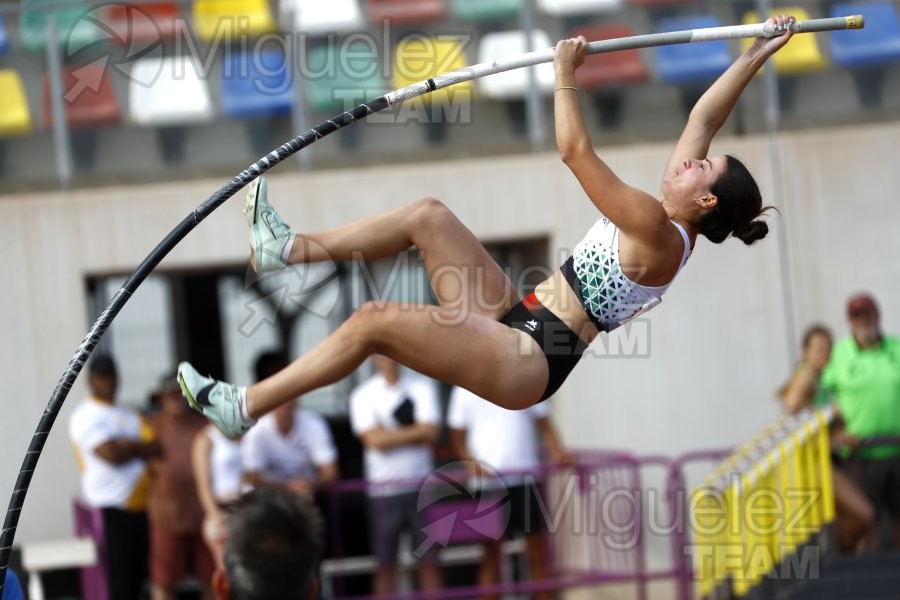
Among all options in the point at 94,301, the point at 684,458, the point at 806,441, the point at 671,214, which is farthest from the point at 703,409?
the point at 671,214

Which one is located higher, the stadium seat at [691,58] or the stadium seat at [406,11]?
the stadium seat at [406,11]

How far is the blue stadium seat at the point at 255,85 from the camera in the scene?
9.29m

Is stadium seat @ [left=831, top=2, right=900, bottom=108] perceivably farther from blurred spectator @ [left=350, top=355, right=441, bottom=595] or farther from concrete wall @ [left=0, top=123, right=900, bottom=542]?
blurred spectator @ [left=350, top=355, right=441, bottom=595]

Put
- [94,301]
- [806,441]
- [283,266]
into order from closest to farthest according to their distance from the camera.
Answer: [283,266]
[806,441]
[94,301]

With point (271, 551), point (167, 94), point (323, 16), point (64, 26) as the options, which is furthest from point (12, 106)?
point (271, 551)

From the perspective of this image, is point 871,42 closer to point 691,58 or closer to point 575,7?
point 691,58

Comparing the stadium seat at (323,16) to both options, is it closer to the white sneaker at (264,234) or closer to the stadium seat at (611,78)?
the stadium seat at (611,78)

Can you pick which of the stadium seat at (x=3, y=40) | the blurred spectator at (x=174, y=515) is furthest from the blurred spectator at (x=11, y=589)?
the stadium seat at (x=3, y=40)

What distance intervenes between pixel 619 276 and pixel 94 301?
208 inches

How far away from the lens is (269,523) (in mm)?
3184

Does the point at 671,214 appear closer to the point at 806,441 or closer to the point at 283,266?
the point at 283,266

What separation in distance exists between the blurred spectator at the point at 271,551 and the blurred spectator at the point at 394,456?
195 inches

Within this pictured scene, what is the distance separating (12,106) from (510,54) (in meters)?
3.13

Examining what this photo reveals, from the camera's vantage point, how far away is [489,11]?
9.51m
